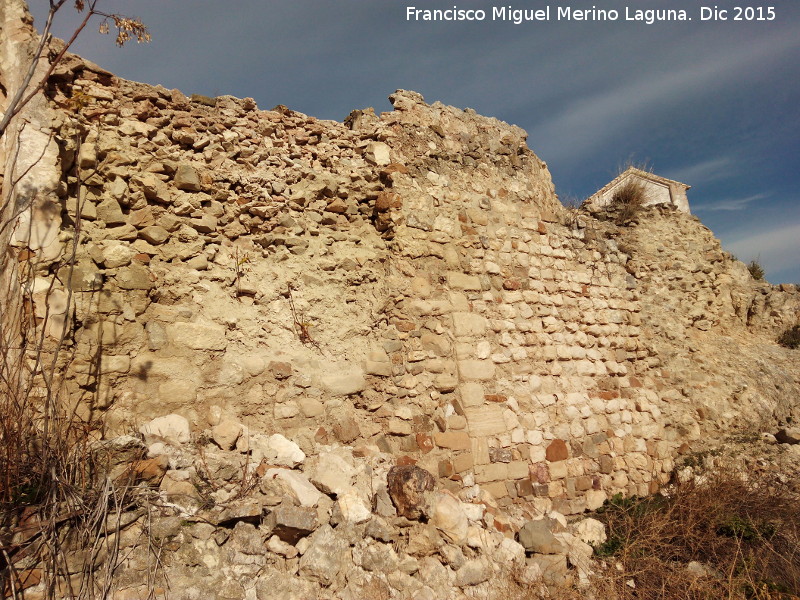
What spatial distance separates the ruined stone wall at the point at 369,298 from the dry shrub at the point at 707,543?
1.61 ft

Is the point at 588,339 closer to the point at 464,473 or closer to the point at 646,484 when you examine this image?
the point at 646,484

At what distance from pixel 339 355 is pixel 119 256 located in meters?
1.82

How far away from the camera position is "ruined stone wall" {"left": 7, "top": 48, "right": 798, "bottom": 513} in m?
3.71

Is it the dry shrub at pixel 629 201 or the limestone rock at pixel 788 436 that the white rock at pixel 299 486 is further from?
the limestone rock at pixel 788 436

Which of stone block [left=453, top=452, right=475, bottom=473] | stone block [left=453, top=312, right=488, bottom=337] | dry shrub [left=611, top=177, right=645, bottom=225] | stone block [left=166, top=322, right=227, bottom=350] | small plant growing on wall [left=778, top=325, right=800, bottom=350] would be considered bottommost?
stone block [left=453, top=452, right=475, bottom=473]

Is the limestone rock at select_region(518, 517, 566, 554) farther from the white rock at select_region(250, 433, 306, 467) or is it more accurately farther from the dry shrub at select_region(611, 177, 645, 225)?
the dry shrub at select_region(611, 177, 645, 225)

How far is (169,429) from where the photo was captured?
3.46 m

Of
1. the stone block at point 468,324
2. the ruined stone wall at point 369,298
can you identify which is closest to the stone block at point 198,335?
the ruined stone wall at point 369,298

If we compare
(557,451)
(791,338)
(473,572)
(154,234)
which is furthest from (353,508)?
(791,338)

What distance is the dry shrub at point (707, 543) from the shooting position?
12.4 feet

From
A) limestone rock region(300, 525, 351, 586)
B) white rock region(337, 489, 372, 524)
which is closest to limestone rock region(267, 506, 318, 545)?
limestone rock region(300, 525, 351, 586)

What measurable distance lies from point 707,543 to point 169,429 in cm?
451

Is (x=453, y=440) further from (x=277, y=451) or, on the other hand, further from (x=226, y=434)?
(x=226, y=434)

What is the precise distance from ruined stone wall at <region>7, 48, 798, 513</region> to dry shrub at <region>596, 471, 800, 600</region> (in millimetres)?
491
